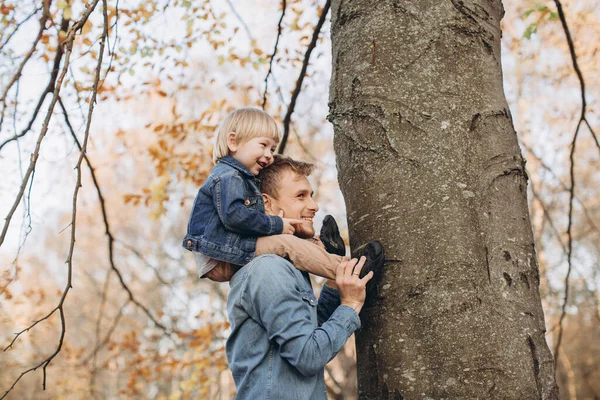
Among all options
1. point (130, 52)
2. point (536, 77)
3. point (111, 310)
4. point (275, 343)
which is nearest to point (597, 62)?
point (536, 77)

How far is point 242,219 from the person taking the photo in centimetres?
218

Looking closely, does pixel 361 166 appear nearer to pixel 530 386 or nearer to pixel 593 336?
pixel 530 386

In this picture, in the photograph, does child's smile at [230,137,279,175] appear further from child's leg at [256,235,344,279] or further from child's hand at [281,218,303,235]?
child's leg at [256,235,344,279]

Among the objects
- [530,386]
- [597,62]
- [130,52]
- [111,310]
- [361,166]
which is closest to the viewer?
[530,386]

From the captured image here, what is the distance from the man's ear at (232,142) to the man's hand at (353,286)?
2.43 feet

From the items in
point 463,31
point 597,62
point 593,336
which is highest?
point 597,62

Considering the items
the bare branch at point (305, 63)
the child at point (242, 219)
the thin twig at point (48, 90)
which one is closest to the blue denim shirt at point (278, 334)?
the child at point (242, 219)

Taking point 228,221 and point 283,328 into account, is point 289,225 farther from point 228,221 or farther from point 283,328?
point 283,328

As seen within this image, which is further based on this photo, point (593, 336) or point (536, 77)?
point (593, 336)

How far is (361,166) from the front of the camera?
2.12 meters

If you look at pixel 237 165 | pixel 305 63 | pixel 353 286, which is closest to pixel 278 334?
pixel 353 286

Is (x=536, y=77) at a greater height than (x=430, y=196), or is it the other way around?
(x=536, y=77)

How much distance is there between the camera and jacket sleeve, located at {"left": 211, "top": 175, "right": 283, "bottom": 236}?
218 centimetres

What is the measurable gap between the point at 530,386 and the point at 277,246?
954mm
